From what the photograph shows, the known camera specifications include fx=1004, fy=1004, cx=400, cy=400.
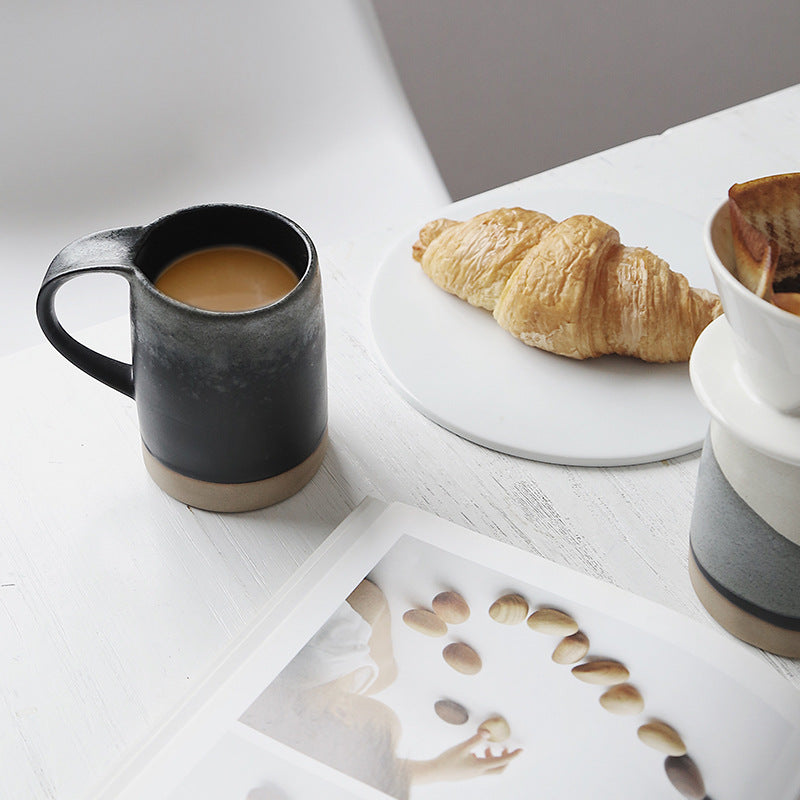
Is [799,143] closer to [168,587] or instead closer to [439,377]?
[439,377]

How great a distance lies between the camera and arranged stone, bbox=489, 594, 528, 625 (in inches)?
22.1

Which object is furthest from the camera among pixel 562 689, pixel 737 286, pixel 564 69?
pixel 564 69

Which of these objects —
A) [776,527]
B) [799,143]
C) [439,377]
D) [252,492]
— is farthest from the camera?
[799,143]

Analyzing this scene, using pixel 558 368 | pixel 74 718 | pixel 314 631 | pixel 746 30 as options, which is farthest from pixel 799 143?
pixel 746 30

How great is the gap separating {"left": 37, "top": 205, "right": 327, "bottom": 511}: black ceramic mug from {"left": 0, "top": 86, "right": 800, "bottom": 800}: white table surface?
36mm

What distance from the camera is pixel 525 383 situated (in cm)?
72

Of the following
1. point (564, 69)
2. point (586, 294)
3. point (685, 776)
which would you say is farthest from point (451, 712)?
point (564, 69)

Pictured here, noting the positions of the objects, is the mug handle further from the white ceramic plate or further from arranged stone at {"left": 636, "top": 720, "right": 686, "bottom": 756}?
arranged stone at {"left": 636, "top": 720, "right": 686, "bottom": 756}

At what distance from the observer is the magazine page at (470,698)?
1.61 feet

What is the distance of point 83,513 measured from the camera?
64 cm

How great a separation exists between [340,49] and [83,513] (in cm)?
96

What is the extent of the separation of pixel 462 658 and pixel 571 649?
0.06m

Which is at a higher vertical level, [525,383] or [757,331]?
[757,331]

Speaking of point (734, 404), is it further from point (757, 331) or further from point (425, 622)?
point (425, 622)
